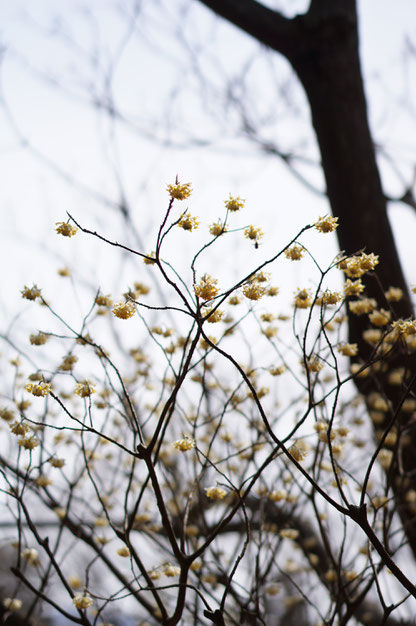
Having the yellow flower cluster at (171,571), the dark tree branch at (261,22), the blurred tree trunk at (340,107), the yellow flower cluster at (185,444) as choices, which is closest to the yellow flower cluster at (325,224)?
the yellow flower cluster at (185,444)

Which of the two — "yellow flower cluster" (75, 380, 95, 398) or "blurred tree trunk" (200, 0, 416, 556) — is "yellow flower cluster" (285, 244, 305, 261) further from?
"blurred tree trunk" (200, 0, 416, 556)

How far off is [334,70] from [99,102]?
262 cm

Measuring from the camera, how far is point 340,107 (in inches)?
133

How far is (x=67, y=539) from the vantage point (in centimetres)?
580

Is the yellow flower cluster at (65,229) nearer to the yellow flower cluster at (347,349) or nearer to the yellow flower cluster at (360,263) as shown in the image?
the yellow flower cluster at (360,263)

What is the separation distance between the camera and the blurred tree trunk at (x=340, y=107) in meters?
3.16

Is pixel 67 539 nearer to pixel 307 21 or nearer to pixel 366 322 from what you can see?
pixel 366 322

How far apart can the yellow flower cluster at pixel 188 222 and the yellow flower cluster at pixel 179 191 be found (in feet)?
0.27

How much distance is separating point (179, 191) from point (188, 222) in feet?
0.36

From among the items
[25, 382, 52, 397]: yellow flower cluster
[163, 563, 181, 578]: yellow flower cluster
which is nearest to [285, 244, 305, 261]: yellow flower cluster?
[25, 382, 52, 397]: yellow flower cluster

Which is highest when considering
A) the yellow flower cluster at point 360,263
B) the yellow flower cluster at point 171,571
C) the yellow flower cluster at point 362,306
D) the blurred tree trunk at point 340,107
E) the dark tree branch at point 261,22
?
the dark tree branch at point 261,22

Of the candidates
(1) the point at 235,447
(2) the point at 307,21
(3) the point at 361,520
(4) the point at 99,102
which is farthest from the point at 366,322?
(4) the point at 99,102

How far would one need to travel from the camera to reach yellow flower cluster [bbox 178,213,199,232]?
4.56 ft

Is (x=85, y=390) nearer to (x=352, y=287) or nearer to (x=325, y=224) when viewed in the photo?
(x=325, y=224)
